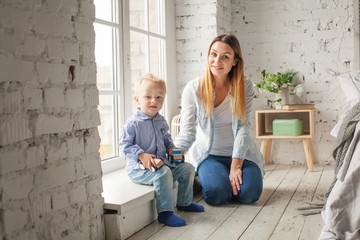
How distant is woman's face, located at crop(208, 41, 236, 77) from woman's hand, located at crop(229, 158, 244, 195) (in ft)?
1.90

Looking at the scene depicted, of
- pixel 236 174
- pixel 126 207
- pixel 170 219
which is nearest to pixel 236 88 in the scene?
pixel 236 174

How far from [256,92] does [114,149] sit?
72.1 inches

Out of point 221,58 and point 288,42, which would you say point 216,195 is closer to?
point 221,58

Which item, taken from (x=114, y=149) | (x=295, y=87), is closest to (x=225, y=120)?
(x=114, y=149)

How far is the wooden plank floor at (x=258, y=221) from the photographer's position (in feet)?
6.80

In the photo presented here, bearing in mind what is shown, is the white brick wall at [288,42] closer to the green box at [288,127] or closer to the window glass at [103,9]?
the green box at [288,127]

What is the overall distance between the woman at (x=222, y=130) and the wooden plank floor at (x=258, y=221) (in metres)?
0.13

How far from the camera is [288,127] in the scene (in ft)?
12.3

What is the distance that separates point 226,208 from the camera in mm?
2566

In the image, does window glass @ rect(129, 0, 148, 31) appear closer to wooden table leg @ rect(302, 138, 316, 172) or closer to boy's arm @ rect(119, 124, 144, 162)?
boy's arm @ rect(119, 124, 144, 162)

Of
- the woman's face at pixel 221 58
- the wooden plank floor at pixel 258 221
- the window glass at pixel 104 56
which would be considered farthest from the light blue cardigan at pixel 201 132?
the window glass at pixel 104 56

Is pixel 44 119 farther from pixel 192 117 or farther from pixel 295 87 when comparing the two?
pixel 295 87

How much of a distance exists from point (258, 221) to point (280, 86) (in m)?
1.89

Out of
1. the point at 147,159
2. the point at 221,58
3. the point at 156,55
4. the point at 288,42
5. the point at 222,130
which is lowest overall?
the point at 147,159
